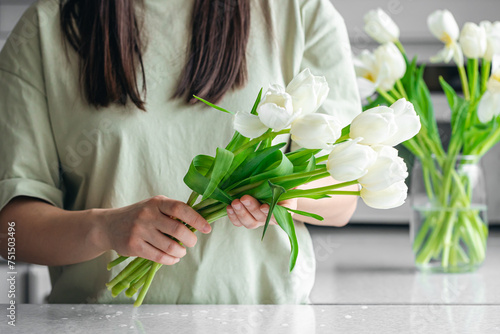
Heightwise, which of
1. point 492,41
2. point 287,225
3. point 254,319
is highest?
point 492,41

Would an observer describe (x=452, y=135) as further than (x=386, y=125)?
Yes

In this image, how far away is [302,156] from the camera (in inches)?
19.6

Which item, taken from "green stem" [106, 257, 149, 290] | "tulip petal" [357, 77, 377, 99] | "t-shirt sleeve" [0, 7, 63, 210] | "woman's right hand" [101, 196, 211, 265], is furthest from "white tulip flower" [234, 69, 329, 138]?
"tulip petal" [357, 77, 377, 99]

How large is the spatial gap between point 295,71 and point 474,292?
43 cm

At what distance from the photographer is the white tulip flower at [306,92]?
16.9 inches

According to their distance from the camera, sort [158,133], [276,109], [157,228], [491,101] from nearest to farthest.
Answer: [276,109] → [157,228] → [158,133] → [491,101]

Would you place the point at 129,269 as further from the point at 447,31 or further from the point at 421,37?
the point at 421,37

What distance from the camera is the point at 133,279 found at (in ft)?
1.95

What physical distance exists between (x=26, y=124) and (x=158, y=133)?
0.16 m

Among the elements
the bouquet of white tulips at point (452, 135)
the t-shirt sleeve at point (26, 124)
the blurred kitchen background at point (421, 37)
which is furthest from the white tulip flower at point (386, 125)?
the blurred kitchen background at point (421, 37)

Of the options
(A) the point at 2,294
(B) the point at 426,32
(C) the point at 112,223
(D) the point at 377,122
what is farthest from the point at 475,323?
(B) the point at 426,32

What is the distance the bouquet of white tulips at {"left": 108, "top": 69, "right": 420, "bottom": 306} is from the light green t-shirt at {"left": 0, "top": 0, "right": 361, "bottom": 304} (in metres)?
0.17

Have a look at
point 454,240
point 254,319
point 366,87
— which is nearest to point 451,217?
point 454,240

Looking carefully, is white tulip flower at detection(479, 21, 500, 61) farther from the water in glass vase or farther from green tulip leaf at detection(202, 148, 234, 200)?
green tulip leaf at detection(202, 148, 234, 200)
